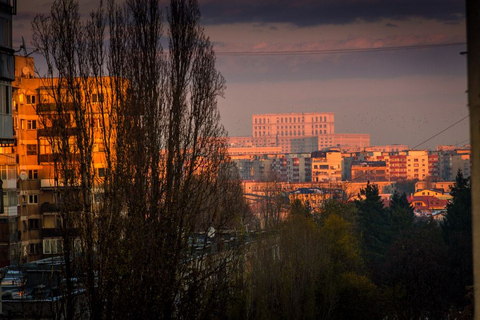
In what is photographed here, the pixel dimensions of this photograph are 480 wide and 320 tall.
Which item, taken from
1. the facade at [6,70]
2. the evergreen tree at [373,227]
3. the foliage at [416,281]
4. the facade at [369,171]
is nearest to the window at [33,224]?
the foliage at [416,281]

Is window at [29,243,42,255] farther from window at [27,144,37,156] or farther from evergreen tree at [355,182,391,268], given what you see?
evergreen tree at [355,182,391,268]

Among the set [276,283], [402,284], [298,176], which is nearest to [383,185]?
[298,176]

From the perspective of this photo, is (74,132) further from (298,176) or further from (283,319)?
(298,176)

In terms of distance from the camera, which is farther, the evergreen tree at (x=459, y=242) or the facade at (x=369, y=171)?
the facade at (x=369, y=171)

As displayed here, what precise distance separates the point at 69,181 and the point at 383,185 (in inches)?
4132

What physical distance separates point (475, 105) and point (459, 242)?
30.2m

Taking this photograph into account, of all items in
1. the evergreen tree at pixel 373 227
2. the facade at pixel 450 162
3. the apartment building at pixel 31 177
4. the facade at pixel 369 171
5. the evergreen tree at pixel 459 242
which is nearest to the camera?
the evergreen tree at pixel 459 242

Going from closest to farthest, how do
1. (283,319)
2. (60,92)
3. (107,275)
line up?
(107,275) → (60,92) → (283,319)

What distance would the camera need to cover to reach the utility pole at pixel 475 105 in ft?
8.33

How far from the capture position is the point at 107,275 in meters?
9.89

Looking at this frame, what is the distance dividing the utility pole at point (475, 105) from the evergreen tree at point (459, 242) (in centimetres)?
2187

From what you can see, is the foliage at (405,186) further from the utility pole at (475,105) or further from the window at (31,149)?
the utility pole at (475,105)

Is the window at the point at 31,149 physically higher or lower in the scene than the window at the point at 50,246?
higher

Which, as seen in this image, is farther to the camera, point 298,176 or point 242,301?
point 298,176
